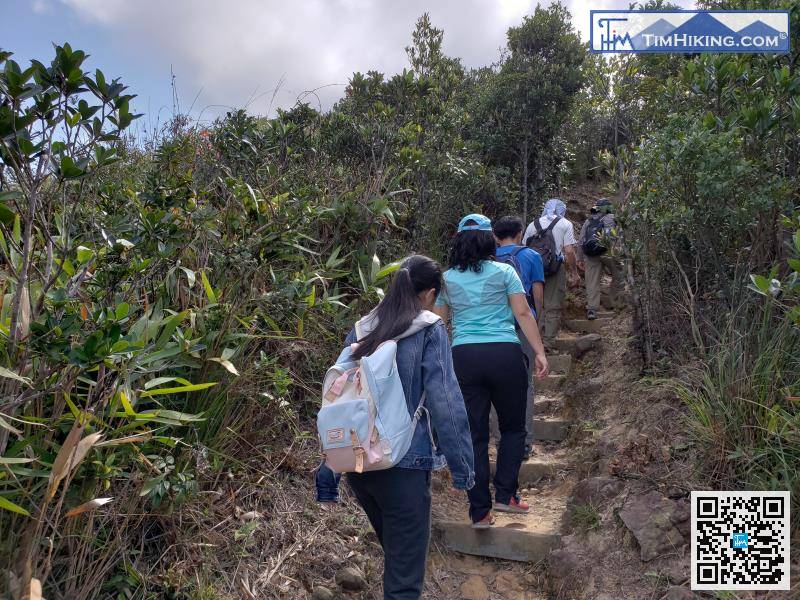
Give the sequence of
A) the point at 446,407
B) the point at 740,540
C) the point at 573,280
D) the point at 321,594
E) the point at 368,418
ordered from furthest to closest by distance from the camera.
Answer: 1. the point at 573,280
2. the point at 321,594
3. the point at 740,540
4. the point at 446,407
5. the point at 368,418

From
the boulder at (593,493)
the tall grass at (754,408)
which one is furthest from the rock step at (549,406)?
the tall grass at (754,408)

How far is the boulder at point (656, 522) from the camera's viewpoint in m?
4.18

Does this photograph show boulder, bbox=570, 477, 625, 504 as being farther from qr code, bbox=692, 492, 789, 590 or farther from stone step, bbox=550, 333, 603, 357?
stone step, bbox=550, 333, 603, 357

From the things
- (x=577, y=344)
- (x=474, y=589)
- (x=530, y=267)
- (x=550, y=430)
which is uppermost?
(x=530, y=267)

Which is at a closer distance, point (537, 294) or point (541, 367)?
point (541, 367)

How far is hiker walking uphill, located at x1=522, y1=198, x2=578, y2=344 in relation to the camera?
8094 millimetres

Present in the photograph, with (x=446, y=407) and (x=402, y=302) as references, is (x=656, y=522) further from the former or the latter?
(x=402, y=302)

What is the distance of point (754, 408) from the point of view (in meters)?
4.23

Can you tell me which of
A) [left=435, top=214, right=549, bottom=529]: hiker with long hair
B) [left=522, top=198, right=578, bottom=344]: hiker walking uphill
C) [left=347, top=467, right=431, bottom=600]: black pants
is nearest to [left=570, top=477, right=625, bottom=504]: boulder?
[left=435, top=214, right=549, bottom=529]: hiker with long hair

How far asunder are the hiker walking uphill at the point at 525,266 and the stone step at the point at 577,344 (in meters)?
2.23

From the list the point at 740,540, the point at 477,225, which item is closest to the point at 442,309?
the point at 477,225

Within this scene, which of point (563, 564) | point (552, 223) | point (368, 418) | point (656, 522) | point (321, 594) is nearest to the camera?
point (368, 418)

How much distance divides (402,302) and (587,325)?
6.31 metres

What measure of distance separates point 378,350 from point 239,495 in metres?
1.77
